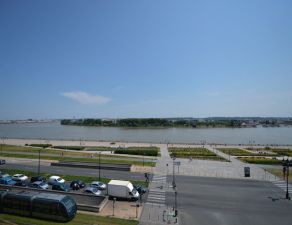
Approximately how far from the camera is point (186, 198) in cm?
2673

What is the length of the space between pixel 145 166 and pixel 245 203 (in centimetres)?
1984

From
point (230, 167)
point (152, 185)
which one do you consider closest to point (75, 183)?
point (152, 185)

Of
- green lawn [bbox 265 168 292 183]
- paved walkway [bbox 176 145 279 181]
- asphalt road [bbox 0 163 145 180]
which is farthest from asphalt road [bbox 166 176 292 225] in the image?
asphalt road [bbox 0 163 145 180]

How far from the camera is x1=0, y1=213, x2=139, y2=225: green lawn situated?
18.7 m

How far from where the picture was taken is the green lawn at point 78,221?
18.7m

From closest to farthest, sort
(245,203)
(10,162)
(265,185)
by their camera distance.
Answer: (245,203) → (265,185) → (10,162)

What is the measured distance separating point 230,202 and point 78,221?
15520 millimetres

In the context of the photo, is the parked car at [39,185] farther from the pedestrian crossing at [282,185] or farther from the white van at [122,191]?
the pedestrian crossing at [282,185]

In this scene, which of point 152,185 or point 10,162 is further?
point 10,162

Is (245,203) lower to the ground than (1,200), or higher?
lower

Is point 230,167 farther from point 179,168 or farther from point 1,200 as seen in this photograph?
point 1,200

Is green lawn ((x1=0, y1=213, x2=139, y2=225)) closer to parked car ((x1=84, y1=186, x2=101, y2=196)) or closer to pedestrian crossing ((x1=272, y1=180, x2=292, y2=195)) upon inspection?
parked car ((x1=84, y1=186, x2=101, y2=196))

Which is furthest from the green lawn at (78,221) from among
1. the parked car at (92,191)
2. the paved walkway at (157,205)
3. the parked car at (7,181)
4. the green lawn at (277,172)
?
the green lawn at (277,172)

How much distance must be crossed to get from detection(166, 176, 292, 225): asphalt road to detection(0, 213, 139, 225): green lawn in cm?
532
